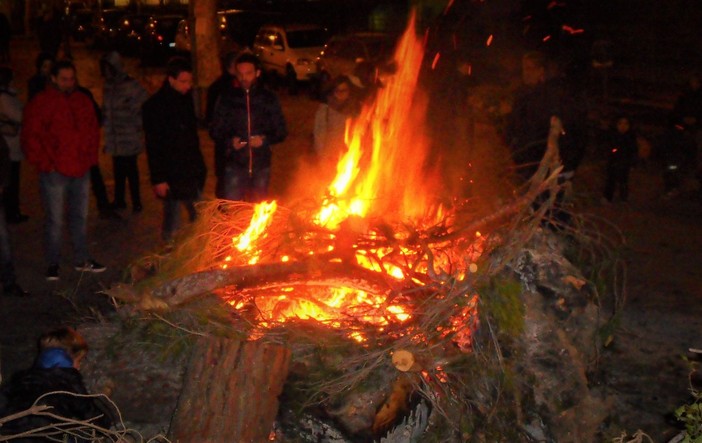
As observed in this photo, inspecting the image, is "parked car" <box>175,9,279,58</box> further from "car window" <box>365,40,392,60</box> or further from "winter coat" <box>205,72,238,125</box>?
"winter coat" <box>205,72,238,125</box>

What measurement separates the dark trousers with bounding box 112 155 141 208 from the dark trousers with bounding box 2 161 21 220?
1046 mm

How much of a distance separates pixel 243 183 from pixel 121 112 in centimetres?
240

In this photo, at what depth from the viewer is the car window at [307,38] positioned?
70.9ft

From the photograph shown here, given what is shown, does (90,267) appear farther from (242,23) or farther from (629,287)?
(242,23)

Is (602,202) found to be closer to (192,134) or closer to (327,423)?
(192,134)

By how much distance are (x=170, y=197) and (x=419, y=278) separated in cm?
295

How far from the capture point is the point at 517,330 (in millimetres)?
4555

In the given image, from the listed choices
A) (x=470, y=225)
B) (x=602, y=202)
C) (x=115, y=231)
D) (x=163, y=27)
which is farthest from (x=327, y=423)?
(x=163, y=27)

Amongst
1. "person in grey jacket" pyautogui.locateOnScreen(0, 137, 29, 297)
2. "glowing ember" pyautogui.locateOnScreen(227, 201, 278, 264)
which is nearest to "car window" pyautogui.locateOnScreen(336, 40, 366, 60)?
"person in grey jacket" pyautogui.locateOnScreen(0, 137, 29, 297)

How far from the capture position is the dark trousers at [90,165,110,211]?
30.0 ft

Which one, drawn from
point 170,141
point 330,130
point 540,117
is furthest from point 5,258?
point 540,117

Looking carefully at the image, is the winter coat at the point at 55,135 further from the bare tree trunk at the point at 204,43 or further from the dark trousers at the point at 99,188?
the bare tree trunk at the point at 204,43

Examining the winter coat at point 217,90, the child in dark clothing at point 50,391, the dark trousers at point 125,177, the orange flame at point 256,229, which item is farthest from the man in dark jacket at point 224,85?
the child in dark clothing at point 50,391

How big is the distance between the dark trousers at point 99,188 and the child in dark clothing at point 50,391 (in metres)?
4.93
